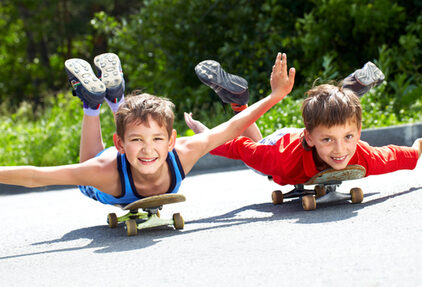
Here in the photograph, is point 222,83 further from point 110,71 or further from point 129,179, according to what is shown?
point 129,179

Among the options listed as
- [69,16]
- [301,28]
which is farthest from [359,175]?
[69,16]

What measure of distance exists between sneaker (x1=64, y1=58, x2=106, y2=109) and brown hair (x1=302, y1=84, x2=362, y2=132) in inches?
67.9

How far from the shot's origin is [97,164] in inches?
176

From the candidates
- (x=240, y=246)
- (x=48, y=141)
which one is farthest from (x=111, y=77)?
(x=48, y=141)

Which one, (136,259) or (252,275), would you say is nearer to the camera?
(252,275)

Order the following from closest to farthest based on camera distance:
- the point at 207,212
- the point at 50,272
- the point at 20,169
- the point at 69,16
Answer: the point at 50,272 → the point at 20,169 → the point at 207,212 → the point at 69,16

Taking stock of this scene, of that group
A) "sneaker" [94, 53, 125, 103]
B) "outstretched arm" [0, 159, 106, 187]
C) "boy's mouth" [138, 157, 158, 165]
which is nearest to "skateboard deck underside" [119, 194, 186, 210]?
"boy's mouth" [138, 157, 158, 165]

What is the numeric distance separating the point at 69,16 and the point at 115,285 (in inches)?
951

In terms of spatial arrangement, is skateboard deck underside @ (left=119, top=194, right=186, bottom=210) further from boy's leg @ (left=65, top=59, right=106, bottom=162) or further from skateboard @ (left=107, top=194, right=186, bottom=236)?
boy's leg @ (left=65, top=59, right=106, bottom=162)

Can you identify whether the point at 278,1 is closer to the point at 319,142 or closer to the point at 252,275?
the point at 319,142

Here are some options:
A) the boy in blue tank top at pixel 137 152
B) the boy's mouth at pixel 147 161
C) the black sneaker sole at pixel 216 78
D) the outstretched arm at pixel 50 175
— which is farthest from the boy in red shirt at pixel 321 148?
the outstretched arm at pixel 50 175

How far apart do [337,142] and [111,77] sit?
2172mm

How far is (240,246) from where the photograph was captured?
358 centimetres

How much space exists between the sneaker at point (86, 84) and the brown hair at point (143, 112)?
75 cm
